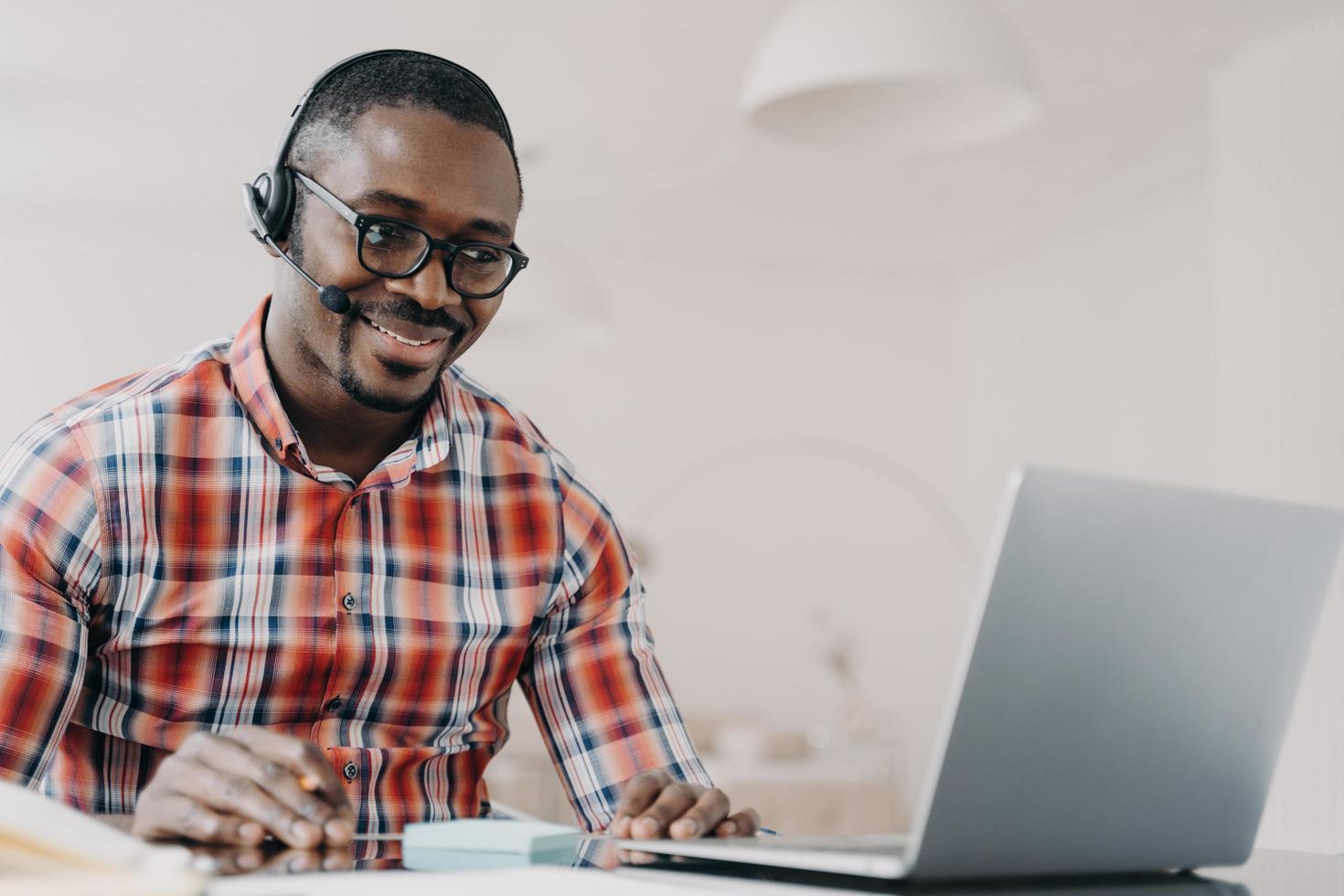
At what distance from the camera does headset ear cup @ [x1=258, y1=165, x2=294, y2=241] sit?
4.46 ft

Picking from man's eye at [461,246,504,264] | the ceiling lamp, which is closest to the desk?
man's eye at [461,246,504,264]

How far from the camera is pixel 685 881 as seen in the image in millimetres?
767

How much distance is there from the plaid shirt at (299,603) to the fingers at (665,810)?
30cm

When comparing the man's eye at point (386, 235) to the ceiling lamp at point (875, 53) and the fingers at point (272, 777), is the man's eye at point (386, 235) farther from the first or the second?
the ceiling lamp at point (875, 53)

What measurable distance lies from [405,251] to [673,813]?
582 millimetres

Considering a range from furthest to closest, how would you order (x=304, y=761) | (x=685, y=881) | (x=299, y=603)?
(x=299, y=603) → (x=304, y=761) → (x=685, y=881)

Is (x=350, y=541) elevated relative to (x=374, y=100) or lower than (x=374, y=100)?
lower

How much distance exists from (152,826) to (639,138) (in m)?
3.82

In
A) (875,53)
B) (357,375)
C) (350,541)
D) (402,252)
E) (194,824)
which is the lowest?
(194,824)

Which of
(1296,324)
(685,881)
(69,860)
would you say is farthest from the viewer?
(1296,324)

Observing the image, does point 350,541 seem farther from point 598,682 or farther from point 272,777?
point 272,777

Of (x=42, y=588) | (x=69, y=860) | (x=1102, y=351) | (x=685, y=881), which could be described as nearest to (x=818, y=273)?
(x=1102, y=351)

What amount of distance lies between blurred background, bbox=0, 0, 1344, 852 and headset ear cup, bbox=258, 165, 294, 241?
0.86m

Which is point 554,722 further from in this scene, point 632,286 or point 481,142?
point 632,286
